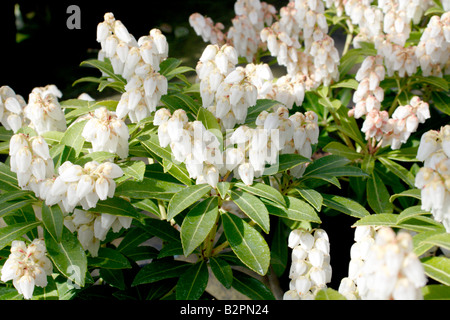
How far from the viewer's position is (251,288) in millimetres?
1971

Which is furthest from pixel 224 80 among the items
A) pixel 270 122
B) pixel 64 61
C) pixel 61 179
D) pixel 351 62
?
pixel 64 61

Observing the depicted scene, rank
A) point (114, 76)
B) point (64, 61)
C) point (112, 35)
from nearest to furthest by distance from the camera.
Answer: point (112, 35) → point (114, 76) → point (64, 61)

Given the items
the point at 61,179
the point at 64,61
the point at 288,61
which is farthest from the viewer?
the point at 64,61

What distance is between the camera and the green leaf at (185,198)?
1627 mm

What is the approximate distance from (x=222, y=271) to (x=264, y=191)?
1.24 feet

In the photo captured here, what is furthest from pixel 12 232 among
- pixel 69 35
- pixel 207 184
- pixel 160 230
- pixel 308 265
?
pixel 69 35

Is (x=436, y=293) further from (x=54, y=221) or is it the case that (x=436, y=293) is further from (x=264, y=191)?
(x=54, y=221)

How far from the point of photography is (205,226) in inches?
67.8

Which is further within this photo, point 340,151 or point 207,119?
point 340,151

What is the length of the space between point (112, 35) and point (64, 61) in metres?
3.40

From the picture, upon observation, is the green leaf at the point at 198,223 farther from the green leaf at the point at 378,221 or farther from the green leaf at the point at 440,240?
the green leaf at the point at 440,240

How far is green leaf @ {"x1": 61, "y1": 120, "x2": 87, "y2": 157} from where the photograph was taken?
6.06 ft

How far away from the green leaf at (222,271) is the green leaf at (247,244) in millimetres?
176
